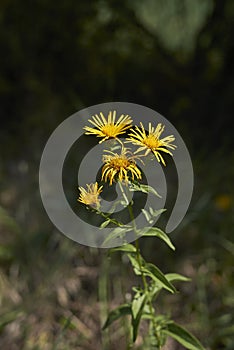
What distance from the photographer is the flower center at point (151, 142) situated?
2.81ft

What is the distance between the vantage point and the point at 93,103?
253 cm

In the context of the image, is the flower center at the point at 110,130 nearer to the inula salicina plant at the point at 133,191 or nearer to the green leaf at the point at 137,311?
the inula salicina plant at the point at 133,191

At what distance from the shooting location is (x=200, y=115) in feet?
8.03

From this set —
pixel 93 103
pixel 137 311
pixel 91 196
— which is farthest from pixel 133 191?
pixel 93 103

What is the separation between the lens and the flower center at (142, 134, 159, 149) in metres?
0.86

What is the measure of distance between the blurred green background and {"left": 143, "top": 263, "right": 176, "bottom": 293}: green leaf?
1.73ft

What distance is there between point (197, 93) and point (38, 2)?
790mm

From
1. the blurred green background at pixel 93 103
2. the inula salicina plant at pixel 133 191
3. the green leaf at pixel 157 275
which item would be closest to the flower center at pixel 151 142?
the inula salicina plant at pixel 133 191

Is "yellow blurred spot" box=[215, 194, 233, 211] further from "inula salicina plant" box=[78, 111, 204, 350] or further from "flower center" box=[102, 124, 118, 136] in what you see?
"flower center" box=[102, 124, 118, 136]

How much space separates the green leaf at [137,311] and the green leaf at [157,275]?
6cm

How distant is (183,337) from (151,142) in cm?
40

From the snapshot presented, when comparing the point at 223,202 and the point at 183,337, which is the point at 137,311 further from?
the point at 223,202

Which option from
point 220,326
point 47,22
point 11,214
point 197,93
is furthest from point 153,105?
point 220,326

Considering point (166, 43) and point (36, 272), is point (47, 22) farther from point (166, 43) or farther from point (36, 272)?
point (36, 272)
